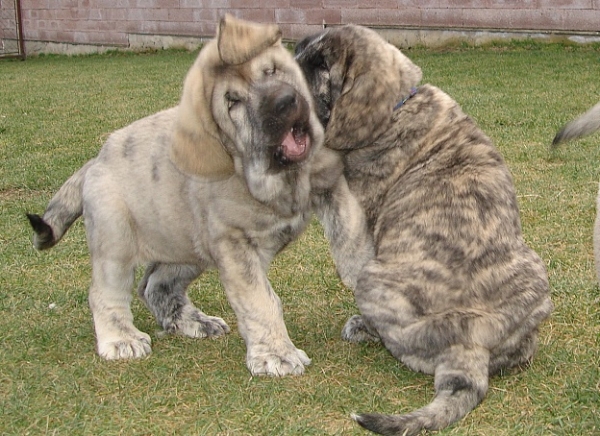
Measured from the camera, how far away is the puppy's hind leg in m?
Answer: 4.66

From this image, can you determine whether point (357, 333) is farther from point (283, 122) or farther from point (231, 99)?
point (231, 99)

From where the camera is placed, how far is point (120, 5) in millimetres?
19484

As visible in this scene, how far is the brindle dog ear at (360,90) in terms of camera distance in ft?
13.5

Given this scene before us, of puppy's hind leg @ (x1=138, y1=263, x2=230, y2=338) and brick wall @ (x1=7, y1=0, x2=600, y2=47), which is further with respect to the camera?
brick wall @ (x1=7, y1=0, x2=600, y2=47)

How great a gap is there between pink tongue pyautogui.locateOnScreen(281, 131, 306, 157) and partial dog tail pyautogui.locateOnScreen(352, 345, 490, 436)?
1038mm

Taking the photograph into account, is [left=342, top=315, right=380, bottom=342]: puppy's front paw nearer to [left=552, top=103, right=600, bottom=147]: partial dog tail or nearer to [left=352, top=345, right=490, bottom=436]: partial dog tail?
[left=352, top=345, right=490, bottom=436]: partial dog tail

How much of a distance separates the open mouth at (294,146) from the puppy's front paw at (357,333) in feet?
3.09

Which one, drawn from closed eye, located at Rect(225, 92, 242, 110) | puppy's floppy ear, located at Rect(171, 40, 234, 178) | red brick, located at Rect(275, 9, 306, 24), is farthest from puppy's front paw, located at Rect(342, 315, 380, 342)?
red brick, located at Rect(275, 9, 306, 24)

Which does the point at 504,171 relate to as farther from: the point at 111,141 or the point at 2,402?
the point at 2,402

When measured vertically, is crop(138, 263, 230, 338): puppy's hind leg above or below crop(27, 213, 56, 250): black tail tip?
below

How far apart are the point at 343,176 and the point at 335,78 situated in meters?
0.45

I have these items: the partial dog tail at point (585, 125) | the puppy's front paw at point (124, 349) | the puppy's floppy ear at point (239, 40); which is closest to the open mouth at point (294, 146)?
the puppy's floppy ear at point (239, 40)

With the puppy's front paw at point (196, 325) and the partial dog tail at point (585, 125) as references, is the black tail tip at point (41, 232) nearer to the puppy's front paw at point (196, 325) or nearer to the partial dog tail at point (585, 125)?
the puppy's front paw at point (196, 325)

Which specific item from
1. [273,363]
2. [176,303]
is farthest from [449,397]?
[176,303]
